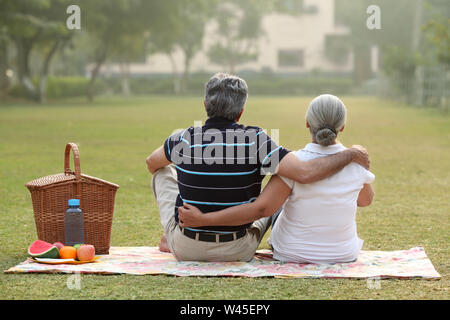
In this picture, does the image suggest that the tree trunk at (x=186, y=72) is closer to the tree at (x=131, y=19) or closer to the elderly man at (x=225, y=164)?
the tree at (x=131, y=19)

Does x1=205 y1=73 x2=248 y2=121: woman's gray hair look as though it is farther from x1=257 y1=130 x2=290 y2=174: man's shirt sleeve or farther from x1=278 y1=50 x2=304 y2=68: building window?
x1=278 y1=50 x2=304 y2=68: building window

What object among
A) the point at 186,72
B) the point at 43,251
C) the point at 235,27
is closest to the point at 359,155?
the point at 43,251

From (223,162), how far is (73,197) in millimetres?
1116

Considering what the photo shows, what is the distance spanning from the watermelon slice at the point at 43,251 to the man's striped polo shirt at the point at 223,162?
33.9 inches

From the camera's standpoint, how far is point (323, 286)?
3.82 m

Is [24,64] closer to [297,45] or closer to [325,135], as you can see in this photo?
[325,135]

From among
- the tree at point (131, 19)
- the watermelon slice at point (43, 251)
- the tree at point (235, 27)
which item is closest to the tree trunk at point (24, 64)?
the tree at point (131, 19)

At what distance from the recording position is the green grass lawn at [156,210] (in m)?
3.72

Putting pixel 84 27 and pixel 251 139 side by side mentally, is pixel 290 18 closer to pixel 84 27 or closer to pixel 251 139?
pixel 84 27

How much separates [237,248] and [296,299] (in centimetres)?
75

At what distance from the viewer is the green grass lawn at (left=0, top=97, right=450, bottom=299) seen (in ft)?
12.2

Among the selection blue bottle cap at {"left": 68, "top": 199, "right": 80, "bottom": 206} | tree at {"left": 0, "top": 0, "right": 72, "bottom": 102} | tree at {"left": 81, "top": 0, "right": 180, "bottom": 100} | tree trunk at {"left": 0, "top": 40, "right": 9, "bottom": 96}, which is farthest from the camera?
tree trunk at {"left": 0, "top": 40, "right": 9, "bottom": 96}

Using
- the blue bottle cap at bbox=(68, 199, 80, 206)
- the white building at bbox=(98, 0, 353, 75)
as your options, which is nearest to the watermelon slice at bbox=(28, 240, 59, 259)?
the blue bottle cap at bbox=(68, 199, 80, 206)

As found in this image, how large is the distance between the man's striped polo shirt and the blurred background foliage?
16.2 metres
